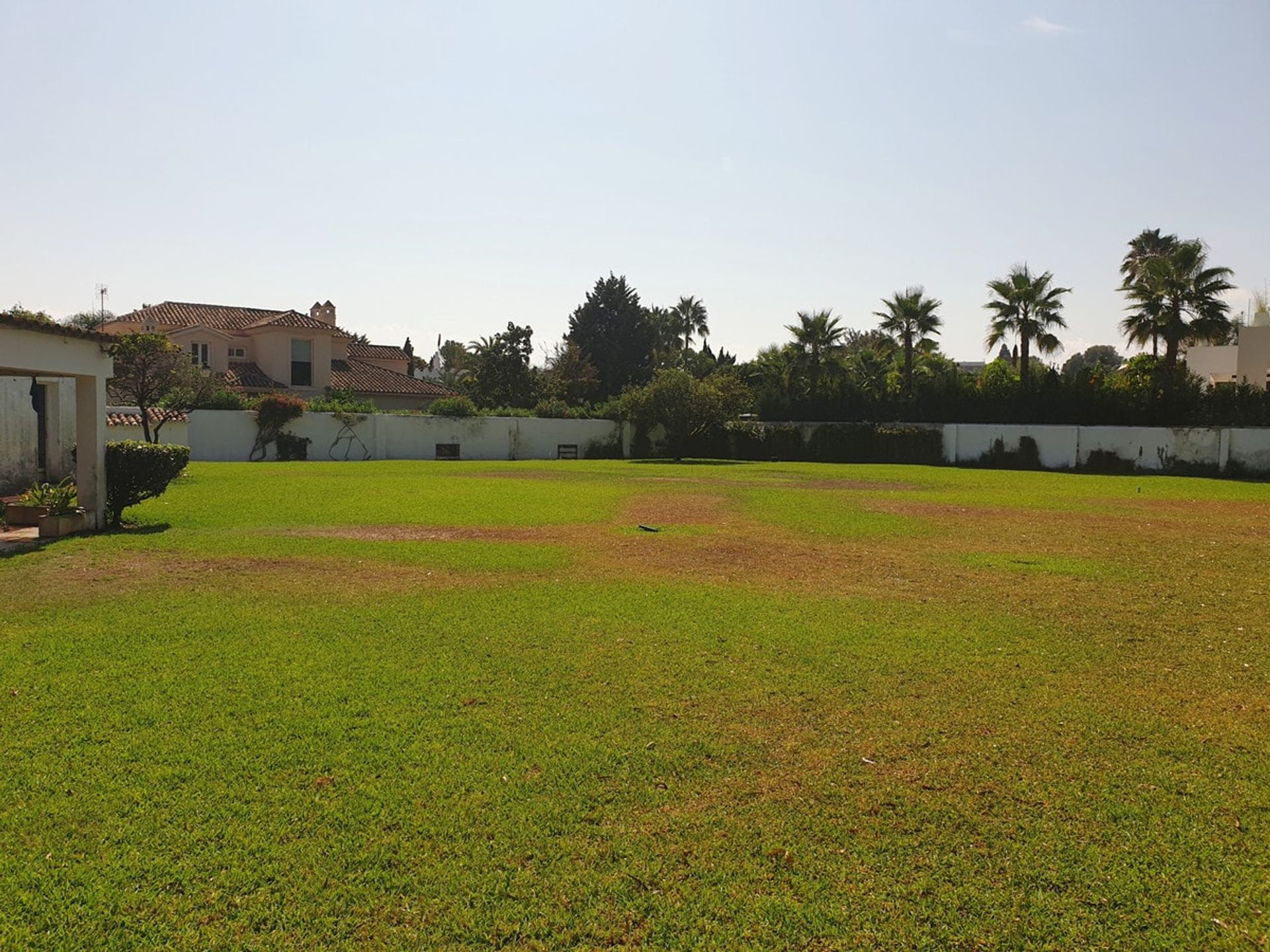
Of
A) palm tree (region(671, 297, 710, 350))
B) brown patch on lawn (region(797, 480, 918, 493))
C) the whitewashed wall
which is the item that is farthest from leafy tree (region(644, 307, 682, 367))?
the whitewashed wall

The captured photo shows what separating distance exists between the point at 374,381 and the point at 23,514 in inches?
1669

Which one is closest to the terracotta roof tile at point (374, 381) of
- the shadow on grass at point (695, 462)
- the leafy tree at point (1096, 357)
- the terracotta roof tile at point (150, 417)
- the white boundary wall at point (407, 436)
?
the white boundary wall at point (407, 436)

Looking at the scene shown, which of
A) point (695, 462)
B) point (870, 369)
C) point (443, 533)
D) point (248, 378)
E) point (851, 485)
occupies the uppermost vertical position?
point (870, 369)

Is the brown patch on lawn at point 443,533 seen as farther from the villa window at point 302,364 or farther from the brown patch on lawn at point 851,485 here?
the villa window at point 302,364

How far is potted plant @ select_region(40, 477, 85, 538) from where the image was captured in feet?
43.9

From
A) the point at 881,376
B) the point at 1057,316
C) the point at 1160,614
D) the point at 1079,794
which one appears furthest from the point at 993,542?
the point at 881,376

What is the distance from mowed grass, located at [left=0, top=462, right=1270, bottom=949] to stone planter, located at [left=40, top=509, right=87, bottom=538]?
2.35m

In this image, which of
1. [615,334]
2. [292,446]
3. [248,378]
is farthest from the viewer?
[615,334]

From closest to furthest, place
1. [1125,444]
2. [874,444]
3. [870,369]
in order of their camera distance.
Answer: [1125,444]
[874,444]
[870,369]

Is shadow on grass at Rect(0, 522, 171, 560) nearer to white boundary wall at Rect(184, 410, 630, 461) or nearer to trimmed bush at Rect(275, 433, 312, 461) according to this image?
white boundary wall at Rect(184, 410, 630, 461)

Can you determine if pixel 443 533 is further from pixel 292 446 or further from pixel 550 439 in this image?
pixel 550 439

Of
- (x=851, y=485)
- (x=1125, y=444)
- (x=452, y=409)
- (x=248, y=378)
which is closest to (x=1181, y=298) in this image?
(x=1125, y=444)

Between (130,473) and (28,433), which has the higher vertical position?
(28,433)

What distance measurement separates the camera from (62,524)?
44.3 ft
